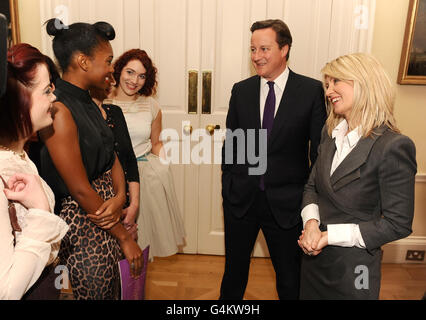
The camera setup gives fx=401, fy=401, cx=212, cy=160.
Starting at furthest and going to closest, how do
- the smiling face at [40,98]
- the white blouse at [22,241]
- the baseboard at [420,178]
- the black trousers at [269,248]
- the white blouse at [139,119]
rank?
the baseboard at [420,178] < the white blouse at [139,119] < the black trousers at [269,248] < the smiling face at [40,98] < the white blouse at [22,241]

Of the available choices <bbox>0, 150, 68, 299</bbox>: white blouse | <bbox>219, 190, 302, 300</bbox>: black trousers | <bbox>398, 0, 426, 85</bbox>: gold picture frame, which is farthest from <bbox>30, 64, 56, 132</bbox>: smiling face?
<bbox>398, 0, 426, 85</bbox>: gold picture frame

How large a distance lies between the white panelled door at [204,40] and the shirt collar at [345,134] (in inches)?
60.8

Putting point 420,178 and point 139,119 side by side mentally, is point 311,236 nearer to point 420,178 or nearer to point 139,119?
point 139,119

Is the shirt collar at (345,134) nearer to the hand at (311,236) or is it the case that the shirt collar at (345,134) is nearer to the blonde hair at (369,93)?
the blonde hair at (369,93)

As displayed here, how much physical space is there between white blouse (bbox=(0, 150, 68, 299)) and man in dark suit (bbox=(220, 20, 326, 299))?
4.60ft

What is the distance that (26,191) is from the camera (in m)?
1.17

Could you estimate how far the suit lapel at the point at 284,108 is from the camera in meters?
2.39

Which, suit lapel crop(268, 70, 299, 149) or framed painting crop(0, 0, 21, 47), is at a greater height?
framed painting crop(0, 0, 21, 47)

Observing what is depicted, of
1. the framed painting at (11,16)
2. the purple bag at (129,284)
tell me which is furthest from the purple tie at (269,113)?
the framed painting at (11,16)

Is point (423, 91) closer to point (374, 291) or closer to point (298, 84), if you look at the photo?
point (298, 84)

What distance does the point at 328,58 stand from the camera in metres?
3.33

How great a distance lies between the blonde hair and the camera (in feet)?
5.57

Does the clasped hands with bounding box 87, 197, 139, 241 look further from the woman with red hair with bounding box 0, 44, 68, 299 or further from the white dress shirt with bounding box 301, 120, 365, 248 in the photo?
the white dress shirt with bounding box 301, 120, 365, 248
